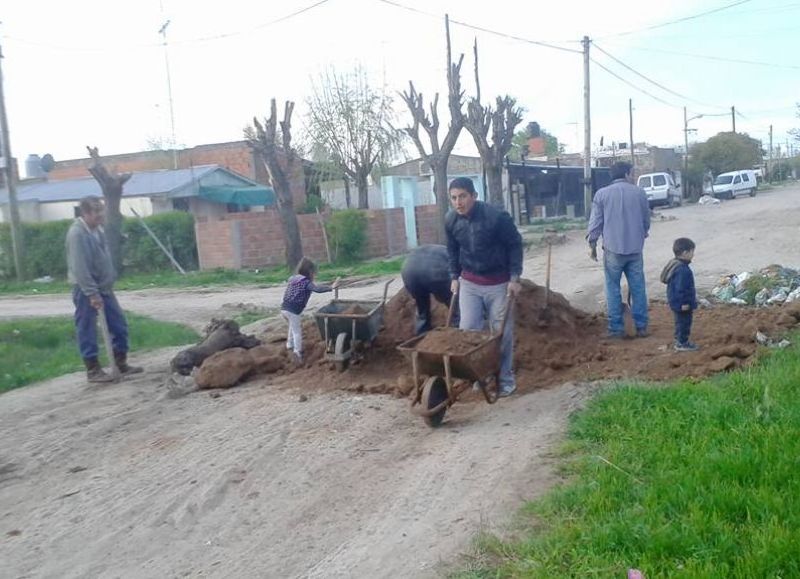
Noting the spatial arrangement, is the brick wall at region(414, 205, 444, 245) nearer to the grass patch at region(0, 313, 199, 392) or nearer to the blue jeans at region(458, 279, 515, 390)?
the grass patch at region(0, 313, 199, 392)

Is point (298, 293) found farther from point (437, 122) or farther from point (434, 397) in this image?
point (437, 122)

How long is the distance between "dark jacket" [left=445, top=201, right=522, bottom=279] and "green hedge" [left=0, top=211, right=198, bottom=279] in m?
21.5

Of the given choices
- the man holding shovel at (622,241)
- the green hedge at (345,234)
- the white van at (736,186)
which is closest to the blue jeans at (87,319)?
the man holding shovel at (622,241)

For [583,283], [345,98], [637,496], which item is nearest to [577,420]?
[637,496]

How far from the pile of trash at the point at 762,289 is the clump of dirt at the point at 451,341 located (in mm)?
5218

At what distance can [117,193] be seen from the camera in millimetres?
24781

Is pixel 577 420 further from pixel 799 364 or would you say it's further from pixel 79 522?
pixel 79 522

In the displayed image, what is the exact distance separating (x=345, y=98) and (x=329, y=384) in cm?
3319

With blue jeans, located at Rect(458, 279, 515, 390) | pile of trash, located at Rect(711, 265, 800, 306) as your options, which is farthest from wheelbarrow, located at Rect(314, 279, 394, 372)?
pile of trash, located at Rect(711, 265, 800, 306)

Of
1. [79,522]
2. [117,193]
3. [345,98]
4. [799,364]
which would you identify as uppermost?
[345,98]

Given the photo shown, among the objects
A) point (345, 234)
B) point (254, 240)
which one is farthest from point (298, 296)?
point (254, 240)

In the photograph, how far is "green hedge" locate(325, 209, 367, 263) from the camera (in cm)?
2594

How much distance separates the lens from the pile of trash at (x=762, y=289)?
35.5 feet

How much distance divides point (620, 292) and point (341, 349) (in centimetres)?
299
